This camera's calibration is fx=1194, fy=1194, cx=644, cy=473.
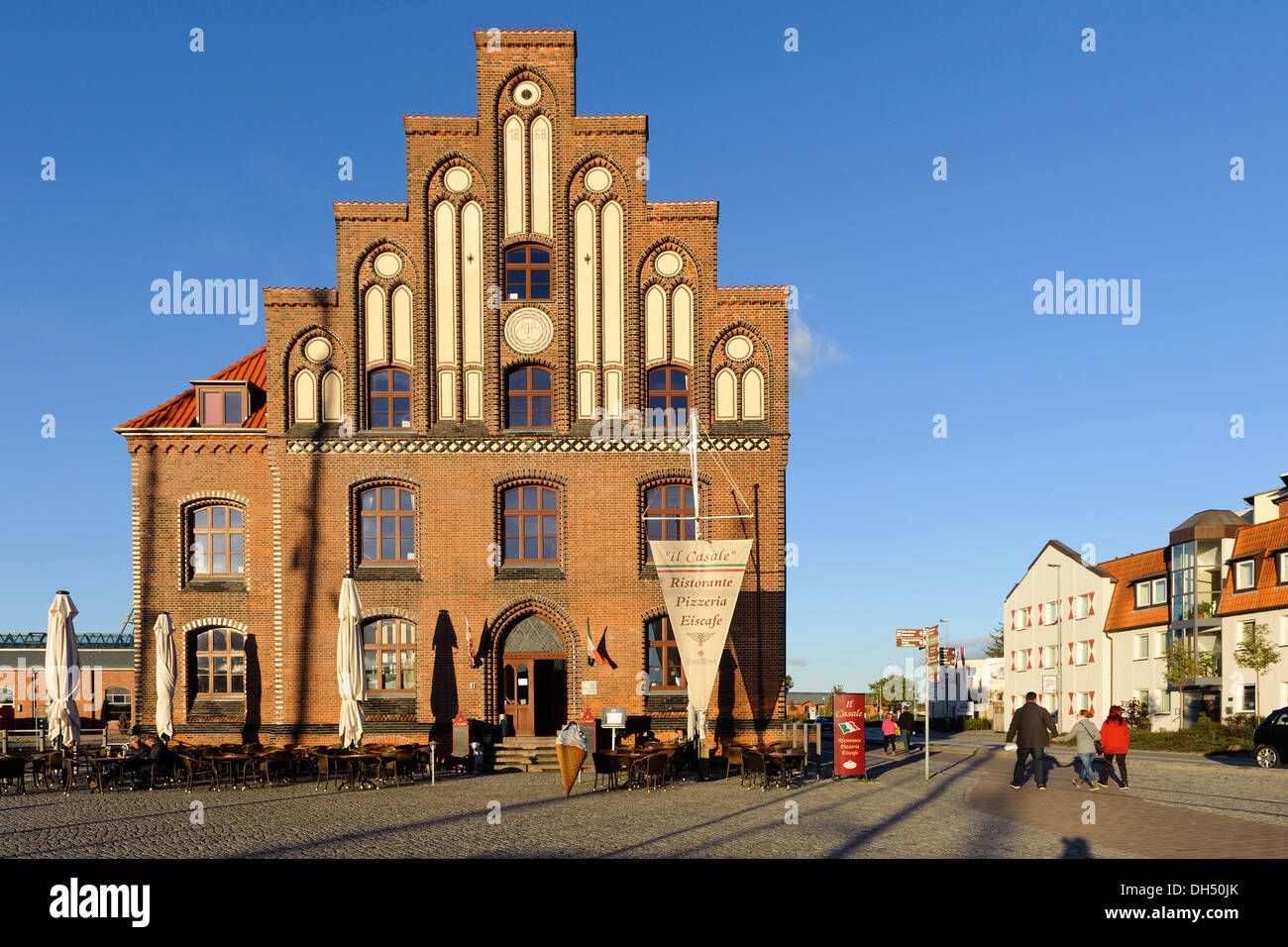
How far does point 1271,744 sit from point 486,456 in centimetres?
2158

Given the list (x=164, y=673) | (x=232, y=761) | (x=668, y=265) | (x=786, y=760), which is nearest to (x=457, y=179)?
(x=668, y=265)

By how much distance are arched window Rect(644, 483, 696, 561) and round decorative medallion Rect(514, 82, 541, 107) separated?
11.3m

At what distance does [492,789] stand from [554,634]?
9225 millimetres

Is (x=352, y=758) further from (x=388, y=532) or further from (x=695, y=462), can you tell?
(x=695, y=462)

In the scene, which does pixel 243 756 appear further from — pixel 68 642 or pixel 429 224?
pixel 429 224

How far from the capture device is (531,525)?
105ft

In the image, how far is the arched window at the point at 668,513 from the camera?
105 ft

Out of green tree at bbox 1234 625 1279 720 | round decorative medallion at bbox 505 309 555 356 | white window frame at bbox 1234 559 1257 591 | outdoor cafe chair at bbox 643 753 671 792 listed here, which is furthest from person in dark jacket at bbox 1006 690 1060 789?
white window frame at bbox 1234 559 1257 591

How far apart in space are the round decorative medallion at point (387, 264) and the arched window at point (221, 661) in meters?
10.6

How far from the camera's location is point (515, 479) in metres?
31.9

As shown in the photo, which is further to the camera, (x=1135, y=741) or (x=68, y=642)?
(x=1135, y=741)

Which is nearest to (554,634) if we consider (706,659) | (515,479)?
(515,479)

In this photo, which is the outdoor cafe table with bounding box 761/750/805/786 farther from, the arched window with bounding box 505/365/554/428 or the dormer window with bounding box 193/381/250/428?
the dormer window with bounding box 193/381/250/428

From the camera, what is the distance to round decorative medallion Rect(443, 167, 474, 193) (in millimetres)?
32844
